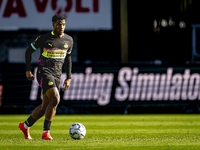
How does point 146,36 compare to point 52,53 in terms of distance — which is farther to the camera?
point 146,36

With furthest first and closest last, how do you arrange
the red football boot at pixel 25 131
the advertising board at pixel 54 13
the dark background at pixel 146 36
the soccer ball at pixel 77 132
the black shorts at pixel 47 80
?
the dark background at pixel 146 36 → the advertising board at pixel 54 13 → the red football boot at pixel 25 131 → the soccer ball at pixel 77 132 → the black shorts at pixel 47 80

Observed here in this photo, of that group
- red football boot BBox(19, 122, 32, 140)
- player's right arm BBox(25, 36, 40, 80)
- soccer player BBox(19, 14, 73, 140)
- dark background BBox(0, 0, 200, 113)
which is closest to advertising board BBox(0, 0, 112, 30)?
dark background BBox(0, 0, 200, 113)

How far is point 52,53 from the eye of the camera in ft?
25.4

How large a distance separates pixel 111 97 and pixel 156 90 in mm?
1519

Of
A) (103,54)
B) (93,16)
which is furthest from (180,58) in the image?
(93,16)

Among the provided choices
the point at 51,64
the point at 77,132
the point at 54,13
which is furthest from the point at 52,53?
the point at 54,13

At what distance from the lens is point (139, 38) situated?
77.4ft

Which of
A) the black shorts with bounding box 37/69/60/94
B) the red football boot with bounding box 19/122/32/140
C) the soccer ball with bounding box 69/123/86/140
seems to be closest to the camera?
the black shorts with bounding box 37/69/60/94

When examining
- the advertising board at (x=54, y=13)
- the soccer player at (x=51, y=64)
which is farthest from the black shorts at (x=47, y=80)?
the advertising board at (x=54, y=13)

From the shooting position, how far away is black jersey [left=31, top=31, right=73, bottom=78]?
772 centimetres

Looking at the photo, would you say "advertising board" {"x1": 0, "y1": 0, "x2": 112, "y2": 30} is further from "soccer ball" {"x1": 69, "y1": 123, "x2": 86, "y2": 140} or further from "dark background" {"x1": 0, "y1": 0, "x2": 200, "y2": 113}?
"soccer ball" {"x1": 69, "y1": 123, "x2": 86, "y2": 140}

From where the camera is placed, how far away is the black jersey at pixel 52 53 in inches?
304

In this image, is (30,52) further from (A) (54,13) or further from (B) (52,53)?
(A) (54,13)

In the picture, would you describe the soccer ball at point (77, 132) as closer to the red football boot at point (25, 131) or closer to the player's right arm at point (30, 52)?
the red football boot at point (25, 131)
